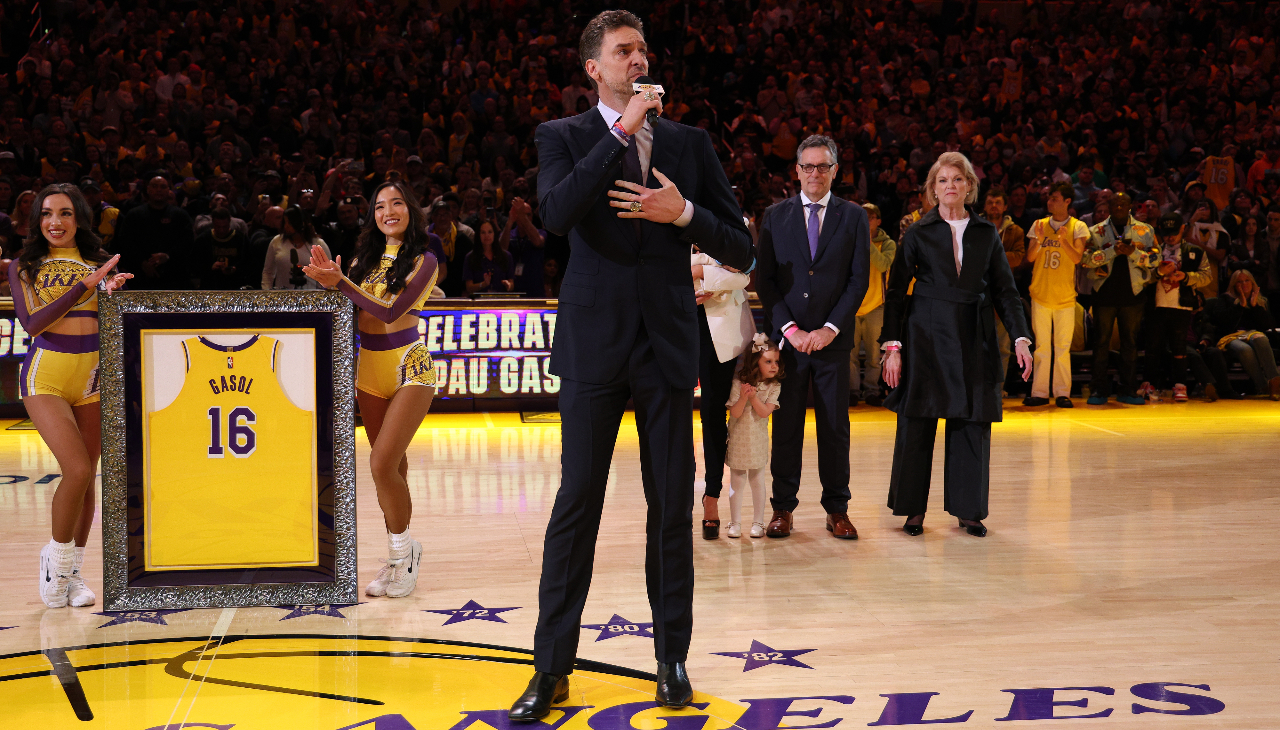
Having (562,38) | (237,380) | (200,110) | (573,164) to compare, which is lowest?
(237,380)

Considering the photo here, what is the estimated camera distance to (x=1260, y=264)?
10.7 m

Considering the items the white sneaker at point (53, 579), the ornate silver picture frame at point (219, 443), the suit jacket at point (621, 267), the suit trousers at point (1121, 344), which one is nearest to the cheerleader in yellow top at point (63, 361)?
the white sneaker at point (53, 579)

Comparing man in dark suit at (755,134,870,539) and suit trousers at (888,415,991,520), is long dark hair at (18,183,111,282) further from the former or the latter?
suit trousers at (888,415,991,520)

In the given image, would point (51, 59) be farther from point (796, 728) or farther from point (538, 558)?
point (796, 728)

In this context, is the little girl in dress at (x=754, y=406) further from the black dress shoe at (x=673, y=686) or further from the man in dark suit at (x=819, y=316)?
the black dress shoe at (x=673, y=686)

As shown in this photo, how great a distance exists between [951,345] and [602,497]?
8.89 ft

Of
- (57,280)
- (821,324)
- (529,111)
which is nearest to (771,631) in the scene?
(821,324)

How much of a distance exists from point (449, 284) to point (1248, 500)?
611 cm

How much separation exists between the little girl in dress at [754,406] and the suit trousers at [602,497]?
2036 mm

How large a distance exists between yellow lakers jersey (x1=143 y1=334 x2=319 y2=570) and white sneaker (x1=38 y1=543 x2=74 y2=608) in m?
0.38

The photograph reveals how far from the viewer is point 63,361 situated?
4145 mm

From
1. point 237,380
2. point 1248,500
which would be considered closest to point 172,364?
point 237,380

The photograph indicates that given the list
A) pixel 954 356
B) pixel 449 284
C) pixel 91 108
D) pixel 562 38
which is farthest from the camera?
pixel 562 38

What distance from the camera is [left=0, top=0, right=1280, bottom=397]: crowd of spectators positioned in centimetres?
968
